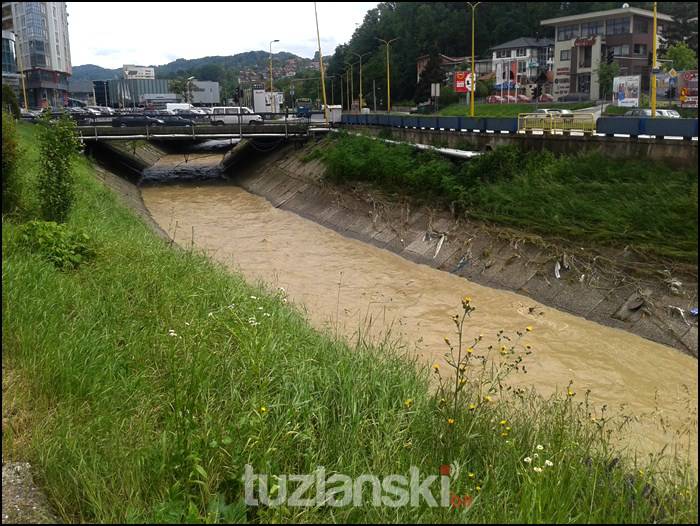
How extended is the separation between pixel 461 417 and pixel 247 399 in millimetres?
2303

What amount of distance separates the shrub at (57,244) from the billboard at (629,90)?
4847cm

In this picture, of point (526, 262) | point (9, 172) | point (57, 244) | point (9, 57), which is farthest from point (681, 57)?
point (9, 57)

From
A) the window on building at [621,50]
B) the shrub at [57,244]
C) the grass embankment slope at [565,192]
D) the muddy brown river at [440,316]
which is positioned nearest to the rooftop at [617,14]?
the window on building at [621,50]

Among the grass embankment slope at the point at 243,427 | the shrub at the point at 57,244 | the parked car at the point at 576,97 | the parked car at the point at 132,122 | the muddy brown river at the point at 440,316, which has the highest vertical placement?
the parked car at the point at 576,97

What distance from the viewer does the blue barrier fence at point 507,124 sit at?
781 inches

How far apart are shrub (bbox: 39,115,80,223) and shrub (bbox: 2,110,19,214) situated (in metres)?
0.62

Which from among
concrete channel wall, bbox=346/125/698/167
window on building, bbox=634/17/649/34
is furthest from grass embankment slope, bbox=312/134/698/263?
window on building, bbox=634/17/649/34

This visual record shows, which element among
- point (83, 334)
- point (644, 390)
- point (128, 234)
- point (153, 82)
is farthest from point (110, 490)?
point (153, 82)

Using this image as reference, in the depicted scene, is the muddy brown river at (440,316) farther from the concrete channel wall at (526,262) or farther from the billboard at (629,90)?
the billboard at (629,90)

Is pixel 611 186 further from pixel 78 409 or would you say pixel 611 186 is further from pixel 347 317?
pixel 78 409

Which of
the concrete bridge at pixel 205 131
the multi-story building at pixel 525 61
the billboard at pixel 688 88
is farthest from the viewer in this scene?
the multi-story building at pixel 525 61

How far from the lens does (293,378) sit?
26.4 ft

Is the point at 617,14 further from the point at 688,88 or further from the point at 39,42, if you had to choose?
the point at 39,42

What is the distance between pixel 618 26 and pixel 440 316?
154 ft
